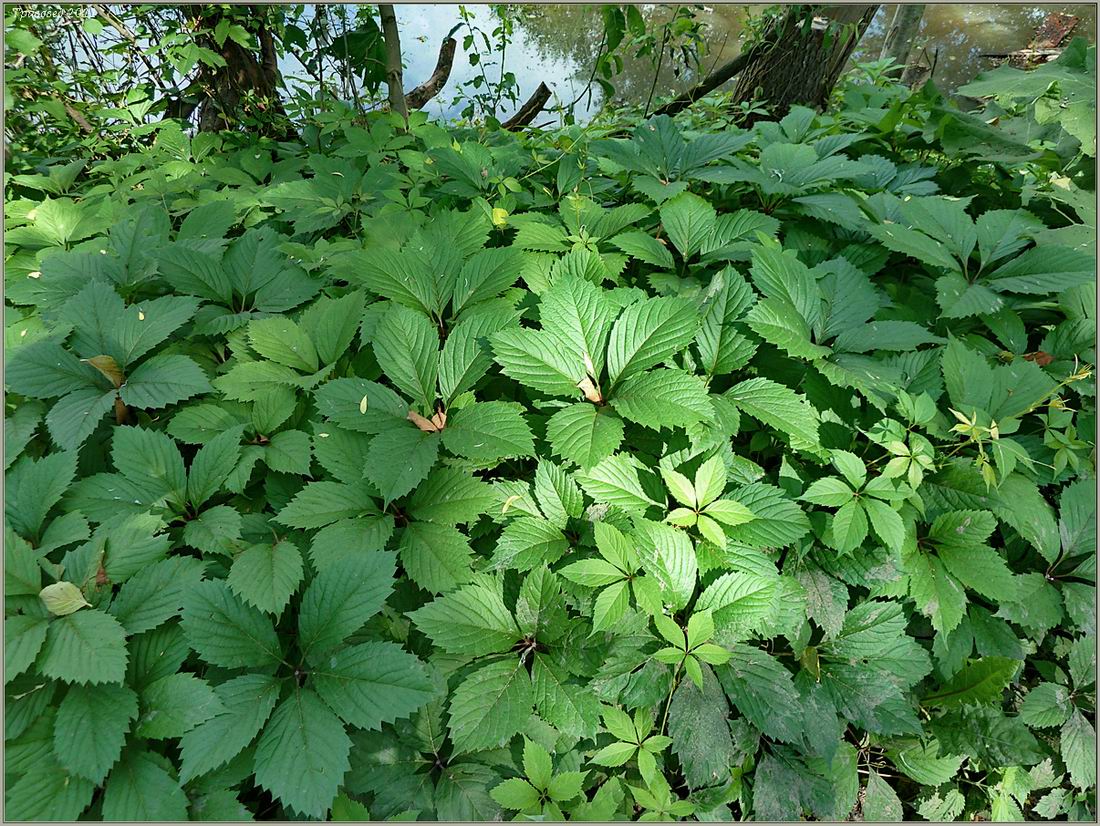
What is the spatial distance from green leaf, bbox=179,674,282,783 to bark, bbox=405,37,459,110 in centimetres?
451

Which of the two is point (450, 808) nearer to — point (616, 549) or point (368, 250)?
point (616, 549)

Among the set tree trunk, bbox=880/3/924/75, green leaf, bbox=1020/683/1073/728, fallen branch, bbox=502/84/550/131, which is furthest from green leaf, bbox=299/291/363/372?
tree trunk, bbox=880/3/924/75

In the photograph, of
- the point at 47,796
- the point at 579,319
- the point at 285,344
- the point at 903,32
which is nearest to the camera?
the point at 47,796

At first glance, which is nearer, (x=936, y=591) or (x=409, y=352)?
(x=936, y=591)

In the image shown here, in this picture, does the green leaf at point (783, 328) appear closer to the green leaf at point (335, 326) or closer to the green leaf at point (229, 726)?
the green leaf at point (335, 326)

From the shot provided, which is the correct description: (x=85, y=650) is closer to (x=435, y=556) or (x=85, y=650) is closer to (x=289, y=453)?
(x=289, y=453)

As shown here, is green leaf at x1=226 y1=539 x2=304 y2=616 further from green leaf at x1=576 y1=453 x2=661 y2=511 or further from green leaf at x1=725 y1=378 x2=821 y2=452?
green leaf at x1=725 y1=378 x2=821 y2=452

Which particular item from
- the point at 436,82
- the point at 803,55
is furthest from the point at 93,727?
the point at 436,82

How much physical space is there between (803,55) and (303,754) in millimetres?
4345

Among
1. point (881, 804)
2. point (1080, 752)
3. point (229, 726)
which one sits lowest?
point (881, 804)

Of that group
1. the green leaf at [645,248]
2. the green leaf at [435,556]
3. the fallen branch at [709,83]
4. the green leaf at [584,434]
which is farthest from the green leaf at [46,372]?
the fallen branch at [709,83]

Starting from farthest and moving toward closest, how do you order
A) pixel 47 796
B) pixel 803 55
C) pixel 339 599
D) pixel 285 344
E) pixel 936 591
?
pixel 803 55
pixel 285 344
pixel 936 591
pixel 339 599
pixel 47 796

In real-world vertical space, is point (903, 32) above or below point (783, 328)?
above

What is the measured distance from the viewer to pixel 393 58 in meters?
2.93
